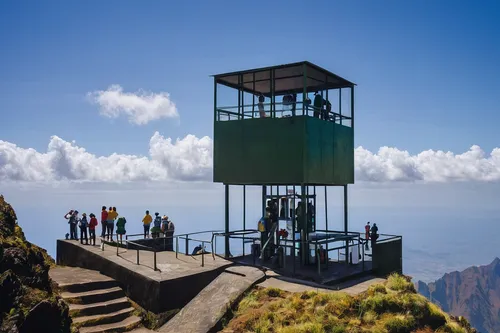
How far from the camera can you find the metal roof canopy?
20.8 m

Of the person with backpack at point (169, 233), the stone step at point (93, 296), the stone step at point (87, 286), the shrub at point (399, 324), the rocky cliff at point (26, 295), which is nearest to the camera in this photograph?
the rocky cliff at point (26, 295)

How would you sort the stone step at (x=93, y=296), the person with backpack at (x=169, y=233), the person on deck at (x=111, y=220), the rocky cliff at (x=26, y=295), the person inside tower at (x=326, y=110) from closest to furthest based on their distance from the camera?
the rocky cliff at (x=26, y=295)
the stone step at (x=93, y=296)
the person inside tower at (x=326, y=110)
the person on deck at (x=111, y=220)
the person with backpack at (x=169, y=233)

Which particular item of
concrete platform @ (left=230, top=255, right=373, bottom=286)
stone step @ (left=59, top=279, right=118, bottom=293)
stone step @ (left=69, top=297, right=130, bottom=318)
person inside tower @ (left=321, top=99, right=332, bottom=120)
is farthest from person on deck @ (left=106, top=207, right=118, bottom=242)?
person inside tower @ (left=321, top=99, right=332, bottom=120)

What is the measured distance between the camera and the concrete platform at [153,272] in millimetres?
16109

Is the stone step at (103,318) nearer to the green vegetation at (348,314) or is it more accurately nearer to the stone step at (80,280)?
the stone step at (80,280)

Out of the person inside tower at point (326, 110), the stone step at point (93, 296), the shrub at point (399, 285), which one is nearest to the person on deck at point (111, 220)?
the stone step at point (93, 296)

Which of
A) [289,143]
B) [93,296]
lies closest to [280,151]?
[289,143]

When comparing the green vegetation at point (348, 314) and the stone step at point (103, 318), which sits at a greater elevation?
the green vegetation at point (348, 314)

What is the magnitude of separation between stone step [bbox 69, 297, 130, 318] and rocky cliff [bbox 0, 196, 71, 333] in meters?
1.13

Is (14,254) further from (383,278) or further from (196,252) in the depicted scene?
(383,278)

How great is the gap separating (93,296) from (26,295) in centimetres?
330

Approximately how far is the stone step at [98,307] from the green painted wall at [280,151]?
7.80m

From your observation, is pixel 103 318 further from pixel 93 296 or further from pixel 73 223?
pixel 73 223

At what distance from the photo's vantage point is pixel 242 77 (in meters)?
22.1
